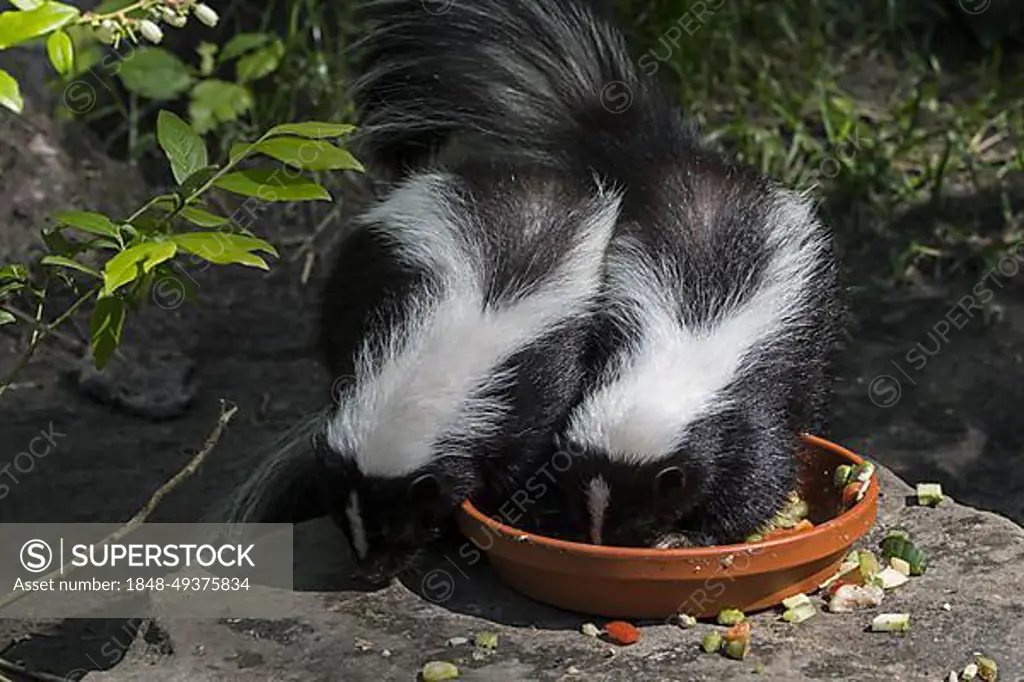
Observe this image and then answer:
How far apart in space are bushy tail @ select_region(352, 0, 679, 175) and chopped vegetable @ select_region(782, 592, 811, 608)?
1.60 meters

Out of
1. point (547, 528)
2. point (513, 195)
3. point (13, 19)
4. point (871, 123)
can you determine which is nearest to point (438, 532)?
point (547, 528)

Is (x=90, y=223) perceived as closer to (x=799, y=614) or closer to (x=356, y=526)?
(x=356, y=526)

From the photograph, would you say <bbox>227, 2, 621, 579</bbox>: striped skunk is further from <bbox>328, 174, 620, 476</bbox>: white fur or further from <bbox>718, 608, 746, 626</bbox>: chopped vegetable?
<bbox>718, 608, 746, 626</bbox>: chopped vegetable

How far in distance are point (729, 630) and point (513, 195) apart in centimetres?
142

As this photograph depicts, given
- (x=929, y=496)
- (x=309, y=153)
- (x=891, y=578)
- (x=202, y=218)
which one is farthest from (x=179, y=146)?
(x=929, y=496)

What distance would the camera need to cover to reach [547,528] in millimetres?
4203

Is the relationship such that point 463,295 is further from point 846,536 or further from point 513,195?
point 846,536

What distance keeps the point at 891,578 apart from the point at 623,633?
2.38 ft

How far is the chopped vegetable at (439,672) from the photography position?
356 cm

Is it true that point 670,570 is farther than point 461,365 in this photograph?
No

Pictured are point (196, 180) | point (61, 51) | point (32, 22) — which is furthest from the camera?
point (196, 180)

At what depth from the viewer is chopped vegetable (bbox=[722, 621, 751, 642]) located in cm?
366

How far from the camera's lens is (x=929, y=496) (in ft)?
14.6

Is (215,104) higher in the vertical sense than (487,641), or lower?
higher
